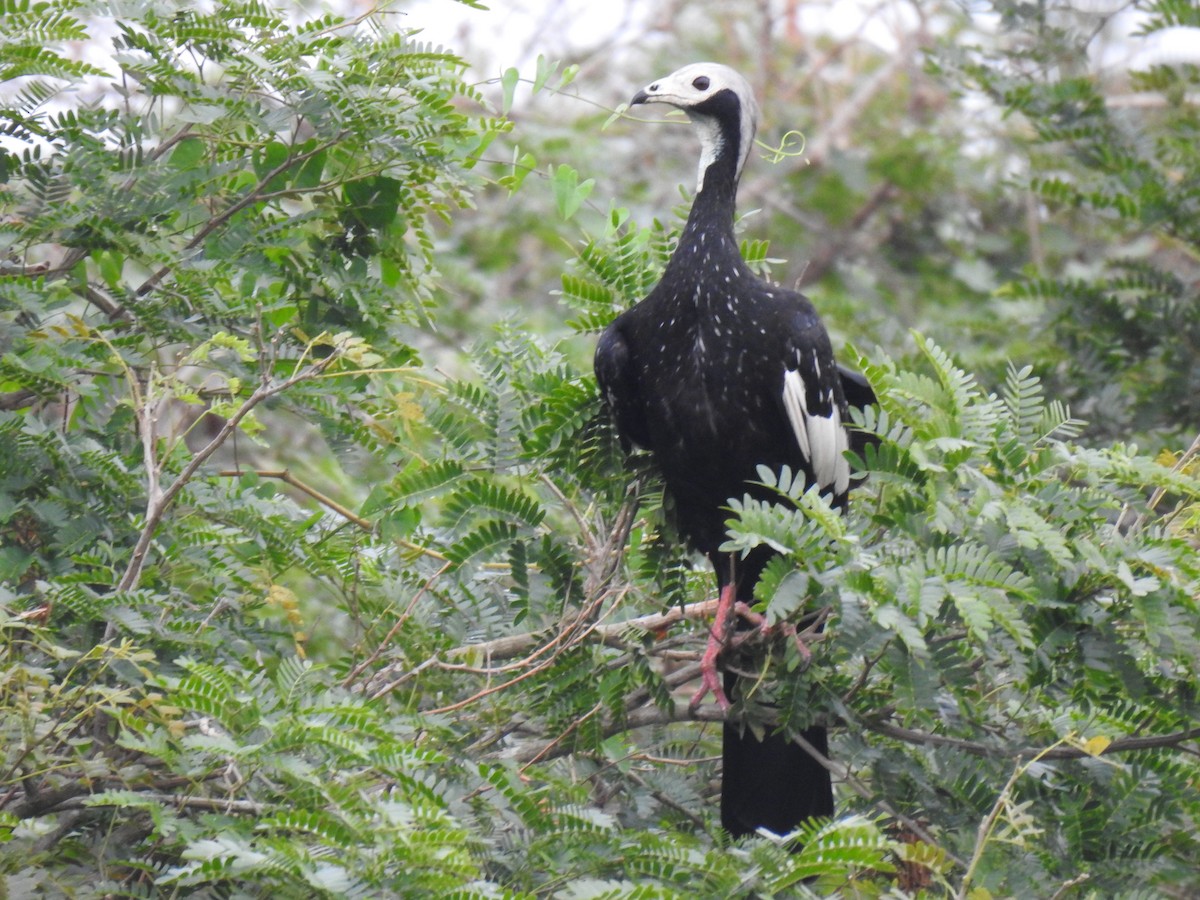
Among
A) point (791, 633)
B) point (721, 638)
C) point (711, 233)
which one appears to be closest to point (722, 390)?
point (711, 233)

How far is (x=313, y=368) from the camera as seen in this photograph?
2.49m

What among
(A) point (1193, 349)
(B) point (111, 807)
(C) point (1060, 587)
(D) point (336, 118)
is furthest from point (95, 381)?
(A) point (1193, 349)

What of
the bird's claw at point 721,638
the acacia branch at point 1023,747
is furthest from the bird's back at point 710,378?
the acacia branch at point 1023,747

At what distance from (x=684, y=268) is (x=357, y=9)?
4.39 meters

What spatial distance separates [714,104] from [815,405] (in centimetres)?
84

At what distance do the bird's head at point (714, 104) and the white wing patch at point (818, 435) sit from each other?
0.61 meters

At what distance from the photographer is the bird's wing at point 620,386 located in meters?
3.14

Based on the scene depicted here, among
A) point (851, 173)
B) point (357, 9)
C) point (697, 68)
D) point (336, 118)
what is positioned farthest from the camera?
point (851, 173)

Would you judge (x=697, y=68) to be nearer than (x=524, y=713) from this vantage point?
No

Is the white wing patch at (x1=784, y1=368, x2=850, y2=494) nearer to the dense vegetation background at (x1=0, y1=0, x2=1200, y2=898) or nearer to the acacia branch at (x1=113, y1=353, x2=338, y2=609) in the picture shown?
the dense vegetation background at (x1=0, y1=0, x2=1200, y2=898)

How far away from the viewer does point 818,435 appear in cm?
319

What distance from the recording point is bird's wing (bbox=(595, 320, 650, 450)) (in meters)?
3.14

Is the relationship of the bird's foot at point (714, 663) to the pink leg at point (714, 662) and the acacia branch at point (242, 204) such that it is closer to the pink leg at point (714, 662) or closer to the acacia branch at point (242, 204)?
the pink leg at point (714, 662)

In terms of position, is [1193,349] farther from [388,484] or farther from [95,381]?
[95,381]
